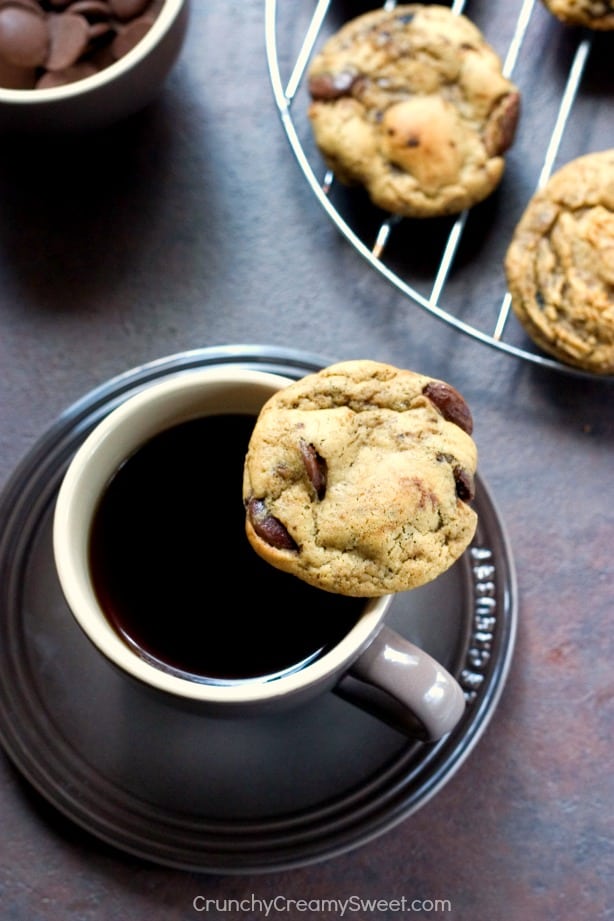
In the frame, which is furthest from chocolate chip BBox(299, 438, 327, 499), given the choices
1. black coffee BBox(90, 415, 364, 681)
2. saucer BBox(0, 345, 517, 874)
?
saucer BBox(0, 345, 517, 874)

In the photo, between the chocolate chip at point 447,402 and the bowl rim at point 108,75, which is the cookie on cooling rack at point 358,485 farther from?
the bowl rim at point 108,75

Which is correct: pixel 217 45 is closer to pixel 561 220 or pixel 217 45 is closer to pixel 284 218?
pixel 284 218

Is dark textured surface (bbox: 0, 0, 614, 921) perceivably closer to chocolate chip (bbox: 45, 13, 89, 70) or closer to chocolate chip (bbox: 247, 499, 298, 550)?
chocolate chip (bbox: 45, 13, 89, 70)

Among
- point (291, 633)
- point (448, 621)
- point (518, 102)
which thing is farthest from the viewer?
point (518, 102)

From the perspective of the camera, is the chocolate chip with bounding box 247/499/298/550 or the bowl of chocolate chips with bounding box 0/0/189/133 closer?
the chocolate chip with bounding box 247/499/298/550

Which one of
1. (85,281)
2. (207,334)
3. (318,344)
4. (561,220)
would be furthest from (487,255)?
(85,281)
